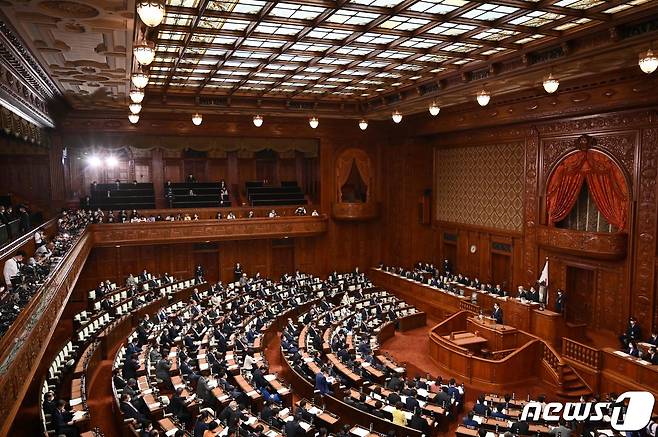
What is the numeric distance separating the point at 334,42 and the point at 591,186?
377 inches

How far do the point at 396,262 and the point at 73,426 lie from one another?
18.0m

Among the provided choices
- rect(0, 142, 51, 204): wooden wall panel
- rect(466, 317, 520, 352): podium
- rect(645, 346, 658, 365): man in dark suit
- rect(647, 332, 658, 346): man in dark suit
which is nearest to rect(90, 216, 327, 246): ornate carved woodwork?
rect(0, 142, 51, 204): wooden wall panel

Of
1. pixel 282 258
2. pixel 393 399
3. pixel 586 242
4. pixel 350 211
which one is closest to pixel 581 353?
pixel 586 242

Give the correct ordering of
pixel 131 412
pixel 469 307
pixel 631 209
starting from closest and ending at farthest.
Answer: pixel 131 412, pixel 631 209, pixel 469 307

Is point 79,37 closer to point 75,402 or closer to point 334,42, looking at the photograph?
point 334,42

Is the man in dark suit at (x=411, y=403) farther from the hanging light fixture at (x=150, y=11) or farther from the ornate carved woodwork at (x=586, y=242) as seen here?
the hanging light fixture at (x=150, y=11)

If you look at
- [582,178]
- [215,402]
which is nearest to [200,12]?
[215,402]

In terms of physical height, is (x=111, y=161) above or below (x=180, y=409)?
above

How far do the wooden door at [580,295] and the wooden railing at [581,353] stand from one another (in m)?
2.55

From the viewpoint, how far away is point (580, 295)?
1697 cm

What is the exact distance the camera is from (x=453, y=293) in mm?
19531

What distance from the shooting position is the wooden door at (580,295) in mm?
16594

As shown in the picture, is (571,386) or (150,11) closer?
(150,11)

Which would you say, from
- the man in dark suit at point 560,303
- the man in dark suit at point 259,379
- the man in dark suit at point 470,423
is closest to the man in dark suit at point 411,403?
the man in dark suit at point 470,423
